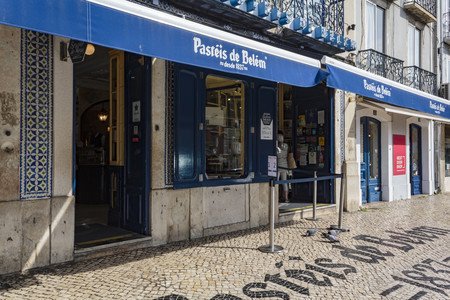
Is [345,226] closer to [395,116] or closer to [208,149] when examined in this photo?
[208,149]

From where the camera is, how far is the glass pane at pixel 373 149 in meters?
11.4

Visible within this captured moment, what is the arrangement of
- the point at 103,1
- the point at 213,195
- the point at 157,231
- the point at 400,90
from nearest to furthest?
the point at 103,1 < the point at 157,231 < the point at 213,195 < the point at 400,90

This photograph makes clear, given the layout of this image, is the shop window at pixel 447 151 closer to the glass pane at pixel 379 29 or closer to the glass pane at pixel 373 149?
the glass pane at pixel 373 149

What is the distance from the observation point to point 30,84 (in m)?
4.48

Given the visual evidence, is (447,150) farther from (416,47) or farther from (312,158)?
(312,158)

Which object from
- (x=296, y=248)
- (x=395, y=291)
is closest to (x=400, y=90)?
(x=296, y=248)

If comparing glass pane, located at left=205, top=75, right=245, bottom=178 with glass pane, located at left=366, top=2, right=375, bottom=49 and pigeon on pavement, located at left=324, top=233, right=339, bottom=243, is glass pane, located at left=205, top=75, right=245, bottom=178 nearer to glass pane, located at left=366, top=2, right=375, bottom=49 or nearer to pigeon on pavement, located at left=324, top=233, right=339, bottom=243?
pigeon on pavement, located at left=324, top=233, right=339, bottom=243

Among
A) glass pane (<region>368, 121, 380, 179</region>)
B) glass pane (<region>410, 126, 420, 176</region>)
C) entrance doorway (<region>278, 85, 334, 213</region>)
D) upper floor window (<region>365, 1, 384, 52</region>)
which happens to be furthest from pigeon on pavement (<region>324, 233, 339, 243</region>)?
glass pane (<region>410, 126, 420, 176</region>)

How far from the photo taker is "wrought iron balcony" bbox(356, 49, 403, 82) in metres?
10.5

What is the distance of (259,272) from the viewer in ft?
15.3

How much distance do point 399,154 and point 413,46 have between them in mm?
4336

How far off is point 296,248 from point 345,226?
7.30 ft

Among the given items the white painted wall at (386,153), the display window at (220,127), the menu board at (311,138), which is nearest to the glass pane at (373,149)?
the white painted wall at (386,153)

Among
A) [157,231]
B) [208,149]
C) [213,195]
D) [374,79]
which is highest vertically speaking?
[374,79]
